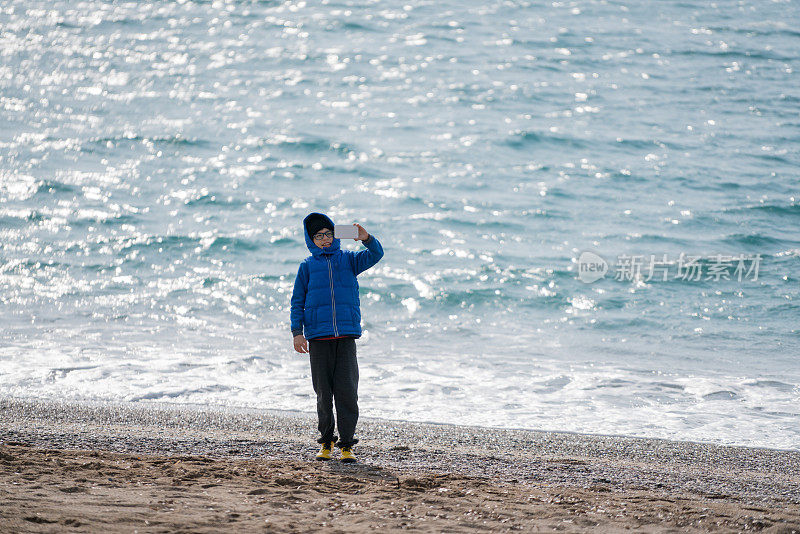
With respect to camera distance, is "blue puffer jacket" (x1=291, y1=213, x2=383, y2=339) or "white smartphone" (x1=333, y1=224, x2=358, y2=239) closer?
"white smartphone" (x1=333, y1=224, x2=358, y2=239)

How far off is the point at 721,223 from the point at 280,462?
13.3 m

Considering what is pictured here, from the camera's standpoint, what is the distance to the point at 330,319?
520 centimetres

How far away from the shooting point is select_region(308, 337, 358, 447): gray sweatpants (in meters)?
5.29

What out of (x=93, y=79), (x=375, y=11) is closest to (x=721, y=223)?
(x=375, y=11)

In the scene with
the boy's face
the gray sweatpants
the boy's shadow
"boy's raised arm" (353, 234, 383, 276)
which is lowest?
the boy's shadow

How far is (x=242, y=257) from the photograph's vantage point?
604 inches

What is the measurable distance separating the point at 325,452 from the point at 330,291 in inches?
43.7

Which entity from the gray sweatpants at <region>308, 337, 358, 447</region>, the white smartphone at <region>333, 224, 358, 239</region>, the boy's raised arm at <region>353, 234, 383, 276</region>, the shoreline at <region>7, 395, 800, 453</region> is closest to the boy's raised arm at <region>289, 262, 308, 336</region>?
the gray sweatpants at <region>308, 337, 358, 447</region>

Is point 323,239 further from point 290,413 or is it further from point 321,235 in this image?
point 290,413

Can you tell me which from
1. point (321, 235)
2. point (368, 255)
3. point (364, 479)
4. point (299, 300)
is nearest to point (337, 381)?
point (299, 300)

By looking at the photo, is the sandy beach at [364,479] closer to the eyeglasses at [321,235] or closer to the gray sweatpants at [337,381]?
the gray sweatpants at [337,381]

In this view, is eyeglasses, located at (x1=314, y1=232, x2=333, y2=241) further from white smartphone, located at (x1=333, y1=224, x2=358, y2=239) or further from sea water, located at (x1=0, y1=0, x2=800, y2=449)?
sea water, located at (x1=0, y1=0, x2=800, y2=449)

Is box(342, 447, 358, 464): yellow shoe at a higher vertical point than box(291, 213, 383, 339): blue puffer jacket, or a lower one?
lower

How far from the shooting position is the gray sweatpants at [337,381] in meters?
5.29
